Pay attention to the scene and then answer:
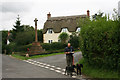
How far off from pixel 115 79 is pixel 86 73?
2304 millimetres

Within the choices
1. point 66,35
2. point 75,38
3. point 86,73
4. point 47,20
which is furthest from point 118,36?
point 47,20

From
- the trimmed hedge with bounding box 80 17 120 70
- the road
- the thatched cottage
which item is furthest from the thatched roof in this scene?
the trimmed hedge with bounding box 80 17 120 70

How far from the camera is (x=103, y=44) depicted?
796 cm

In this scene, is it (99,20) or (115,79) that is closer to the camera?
(115,79)

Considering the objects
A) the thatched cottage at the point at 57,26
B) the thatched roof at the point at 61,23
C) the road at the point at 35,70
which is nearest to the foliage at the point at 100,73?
the road at the point at 35,70

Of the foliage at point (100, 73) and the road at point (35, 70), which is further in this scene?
the road at point (35, 70)

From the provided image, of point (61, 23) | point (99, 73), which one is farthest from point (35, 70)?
point (61, 23)

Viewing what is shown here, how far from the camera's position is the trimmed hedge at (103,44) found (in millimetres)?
7299

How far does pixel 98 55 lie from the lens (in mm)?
8508

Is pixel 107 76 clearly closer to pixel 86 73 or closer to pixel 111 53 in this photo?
pixel 111 53

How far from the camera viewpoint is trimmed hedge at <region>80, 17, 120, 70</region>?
730 centimetres

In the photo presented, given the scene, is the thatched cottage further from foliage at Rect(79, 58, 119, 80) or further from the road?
foliage at Rect(79, 58, 119, 80)

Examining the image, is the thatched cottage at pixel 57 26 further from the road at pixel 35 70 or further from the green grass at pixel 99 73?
the green grass at pixel 99 73

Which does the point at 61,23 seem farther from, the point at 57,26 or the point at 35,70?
the point at 35,70
